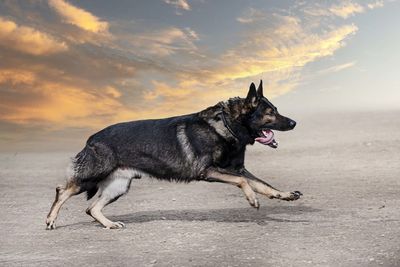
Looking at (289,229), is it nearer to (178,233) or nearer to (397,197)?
(178,233)

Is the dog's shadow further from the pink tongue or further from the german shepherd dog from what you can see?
the pink tongue

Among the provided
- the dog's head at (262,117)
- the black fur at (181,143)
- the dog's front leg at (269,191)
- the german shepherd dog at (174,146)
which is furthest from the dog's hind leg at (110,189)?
the dog's head at (262,117)

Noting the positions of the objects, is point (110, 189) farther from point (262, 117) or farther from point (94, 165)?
point (262, 117)

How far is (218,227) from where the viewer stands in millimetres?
8625

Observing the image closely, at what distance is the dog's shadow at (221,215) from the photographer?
30.5ft

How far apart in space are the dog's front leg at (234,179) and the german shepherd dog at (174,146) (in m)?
0.18

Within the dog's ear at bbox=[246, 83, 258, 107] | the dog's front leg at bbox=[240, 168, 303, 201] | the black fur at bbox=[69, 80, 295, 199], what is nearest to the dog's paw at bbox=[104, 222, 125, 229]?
the black fur at bbox=[69, 80, 295, 199]

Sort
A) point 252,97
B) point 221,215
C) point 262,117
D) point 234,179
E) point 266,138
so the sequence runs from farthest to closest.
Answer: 1. point 221,215
2. point 266,138
3. point 262,117
4. point 252,97
5. point 234,179

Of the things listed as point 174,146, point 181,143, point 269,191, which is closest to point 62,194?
point 174,146

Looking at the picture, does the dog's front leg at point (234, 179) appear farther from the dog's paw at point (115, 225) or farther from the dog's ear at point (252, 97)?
the dog's paw at point (115, 225)

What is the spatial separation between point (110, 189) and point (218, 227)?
1.70 meters

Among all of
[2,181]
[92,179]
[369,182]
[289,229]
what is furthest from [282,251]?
[2,181]

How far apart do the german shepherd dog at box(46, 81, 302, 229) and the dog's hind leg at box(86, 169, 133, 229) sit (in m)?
0.01

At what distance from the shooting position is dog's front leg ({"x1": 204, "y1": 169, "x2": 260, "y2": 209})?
8266 millimetres
